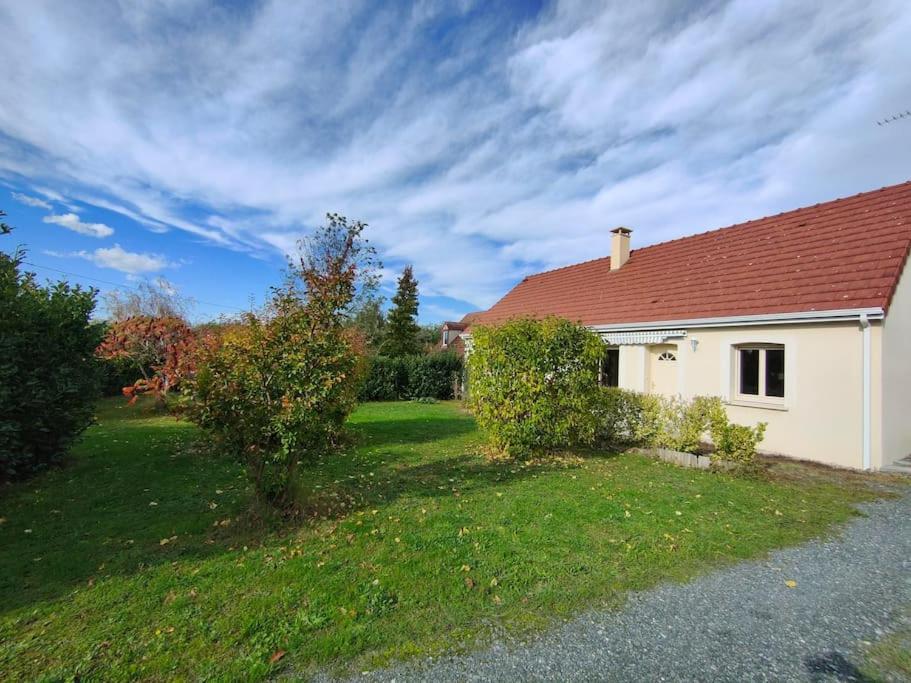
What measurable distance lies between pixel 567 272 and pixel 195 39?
17259 millimetres

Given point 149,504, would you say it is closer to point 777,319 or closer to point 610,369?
point 777,319

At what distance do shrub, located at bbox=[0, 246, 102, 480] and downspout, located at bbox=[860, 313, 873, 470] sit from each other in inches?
607

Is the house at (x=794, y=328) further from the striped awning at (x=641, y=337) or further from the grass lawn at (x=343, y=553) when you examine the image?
the grass lawn at (x=343, y=553)

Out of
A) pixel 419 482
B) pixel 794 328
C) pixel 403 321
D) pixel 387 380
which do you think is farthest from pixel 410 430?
pixel 403 321

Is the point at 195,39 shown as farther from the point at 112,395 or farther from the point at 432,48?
the point at 112,395

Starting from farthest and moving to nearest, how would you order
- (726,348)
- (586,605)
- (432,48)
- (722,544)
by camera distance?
(726,348) → (432,48) → (722,544) → (586,605)

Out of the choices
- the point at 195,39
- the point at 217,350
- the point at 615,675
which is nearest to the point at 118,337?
the point at 195,39

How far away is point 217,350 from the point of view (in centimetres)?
559

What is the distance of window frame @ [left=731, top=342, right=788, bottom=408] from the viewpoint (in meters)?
10.8

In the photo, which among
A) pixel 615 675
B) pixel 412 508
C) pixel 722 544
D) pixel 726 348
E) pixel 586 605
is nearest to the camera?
pixel 615 675

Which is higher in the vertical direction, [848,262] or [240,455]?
[848,262]

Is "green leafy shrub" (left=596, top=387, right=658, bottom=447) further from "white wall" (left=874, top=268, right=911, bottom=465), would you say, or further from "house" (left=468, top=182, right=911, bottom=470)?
"white wall" (left=874, top=268, right=911, bottom=465)

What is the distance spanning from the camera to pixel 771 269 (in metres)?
12.3

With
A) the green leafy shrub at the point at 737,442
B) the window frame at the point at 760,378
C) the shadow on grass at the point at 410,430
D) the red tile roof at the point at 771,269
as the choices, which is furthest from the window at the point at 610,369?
the green leafy shrub at the point at 737,442
